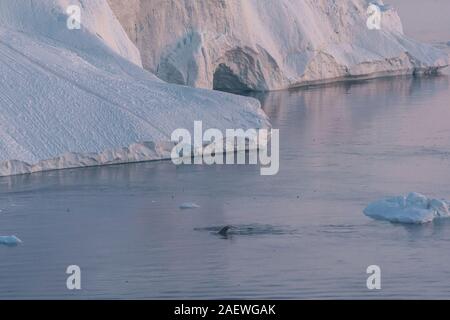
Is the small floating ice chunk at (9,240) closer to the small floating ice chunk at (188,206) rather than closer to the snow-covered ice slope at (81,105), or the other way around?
the small floating ice chunk at (188,206)

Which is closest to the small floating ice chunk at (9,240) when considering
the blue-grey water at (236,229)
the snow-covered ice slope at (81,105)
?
the blue-grey water at (236,229)

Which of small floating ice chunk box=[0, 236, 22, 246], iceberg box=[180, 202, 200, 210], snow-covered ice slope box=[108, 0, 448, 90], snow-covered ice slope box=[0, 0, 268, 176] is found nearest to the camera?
small floating ice chunk box=[0, 236, 22, 246]

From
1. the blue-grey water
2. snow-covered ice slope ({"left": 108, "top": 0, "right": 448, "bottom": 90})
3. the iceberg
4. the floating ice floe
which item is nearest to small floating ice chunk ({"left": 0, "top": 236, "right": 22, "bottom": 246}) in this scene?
the blue-grey water

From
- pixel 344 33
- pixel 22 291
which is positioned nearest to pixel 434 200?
pixel 22 291

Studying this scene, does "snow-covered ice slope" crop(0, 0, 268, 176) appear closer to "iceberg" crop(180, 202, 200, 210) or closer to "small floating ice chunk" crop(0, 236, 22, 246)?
"iceberg" crop(180, 202, 200, 210)

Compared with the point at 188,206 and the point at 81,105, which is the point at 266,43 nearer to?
the point at 81,105
